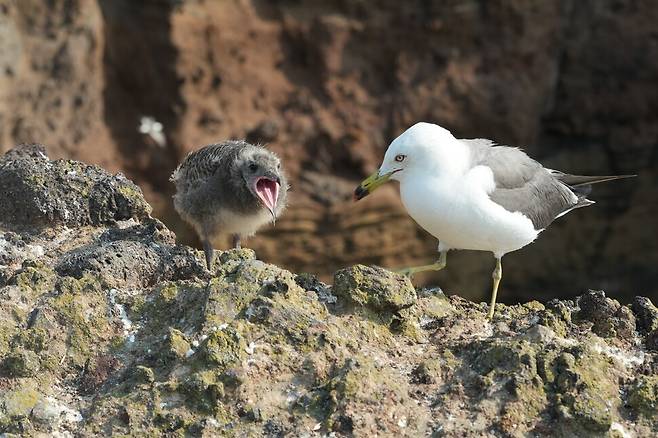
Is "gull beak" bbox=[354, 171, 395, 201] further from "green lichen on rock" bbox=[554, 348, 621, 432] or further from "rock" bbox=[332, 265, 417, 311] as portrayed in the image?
"green lichen on rock" bbox=[554, 348, 621, 432]

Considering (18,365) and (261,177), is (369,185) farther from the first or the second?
(18,365)

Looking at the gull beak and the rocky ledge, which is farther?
the gull beak

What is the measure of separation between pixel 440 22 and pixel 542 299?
3.29 metres

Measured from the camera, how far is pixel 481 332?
4.59 meters

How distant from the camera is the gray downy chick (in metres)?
6.23

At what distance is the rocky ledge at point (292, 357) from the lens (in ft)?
12.8

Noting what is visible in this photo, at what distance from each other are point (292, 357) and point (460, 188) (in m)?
1.86

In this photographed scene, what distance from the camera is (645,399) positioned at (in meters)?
4.04

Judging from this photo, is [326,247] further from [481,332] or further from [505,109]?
[481,332]

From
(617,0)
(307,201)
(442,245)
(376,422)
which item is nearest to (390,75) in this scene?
Result: (307,201)

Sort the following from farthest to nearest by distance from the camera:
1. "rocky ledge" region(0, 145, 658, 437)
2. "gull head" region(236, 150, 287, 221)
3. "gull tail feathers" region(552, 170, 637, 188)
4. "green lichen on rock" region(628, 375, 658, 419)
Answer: "gull tail feathers" region(552, 170, 637, 188)
"gull head" region(236, 150, 287, 221)
"green lichen on rock" region(628, 375, 658, 419)
"rocky ledge" region(0, 145, 658, 437)

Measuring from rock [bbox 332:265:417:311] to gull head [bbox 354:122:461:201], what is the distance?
1.27m

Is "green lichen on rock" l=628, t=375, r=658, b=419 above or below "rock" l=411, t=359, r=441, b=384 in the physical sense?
below

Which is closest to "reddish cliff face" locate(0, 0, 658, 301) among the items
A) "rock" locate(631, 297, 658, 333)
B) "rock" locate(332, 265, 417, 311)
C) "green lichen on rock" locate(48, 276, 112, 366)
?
"green lichen on rock" locate(48, 276, 112, 366)
